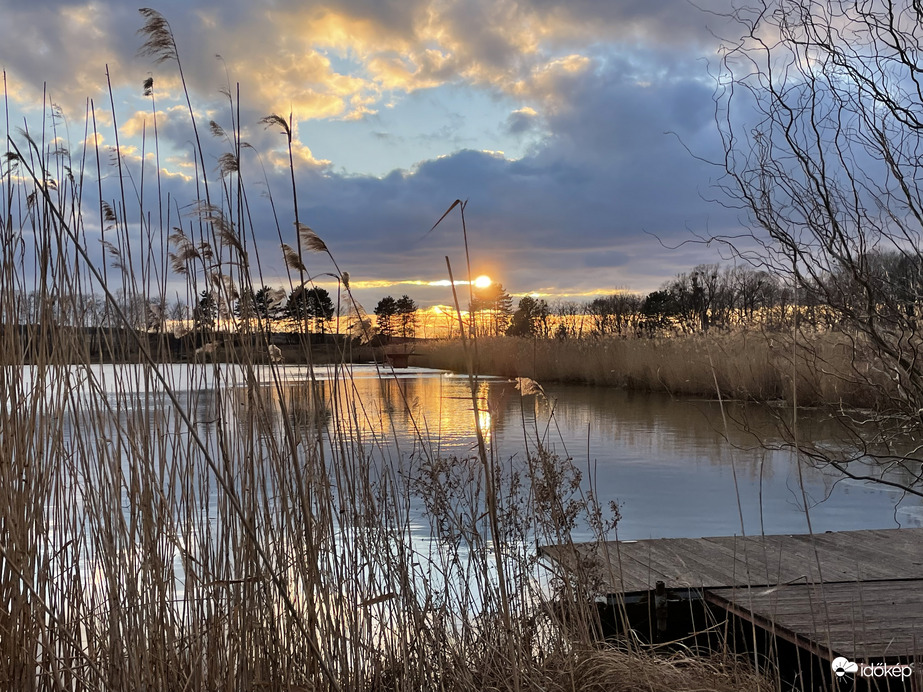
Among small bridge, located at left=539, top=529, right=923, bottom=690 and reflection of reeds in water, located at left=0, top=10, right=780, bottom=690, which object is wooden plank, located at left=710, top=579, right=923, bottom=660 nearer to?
small bridge, located at left=539, top=529, right=923, bottom=690

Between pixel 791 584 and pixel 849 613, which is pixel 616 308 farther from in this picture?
pixel 849 613

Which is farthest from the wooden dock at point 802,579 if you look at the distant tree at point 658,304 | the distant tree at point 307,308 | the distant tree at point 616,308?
the distant tree at point 658,304

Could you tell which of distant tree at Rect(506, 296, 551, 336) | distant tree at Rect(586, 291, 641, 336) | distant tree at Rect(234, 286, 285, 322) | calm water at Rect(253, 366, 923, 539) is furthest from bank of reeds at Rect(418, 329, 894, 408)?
distant tree at Rect(586, 291, 641, 336)

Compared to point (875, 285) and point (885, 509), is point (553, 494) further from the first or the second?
point (885, 509)

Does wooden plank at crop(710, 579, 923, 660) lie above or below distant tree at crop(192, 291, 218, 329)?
below

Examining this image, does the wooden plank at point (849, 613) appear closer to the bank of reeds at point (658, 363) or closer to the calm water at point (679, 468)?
the calm water at point (679, 468)

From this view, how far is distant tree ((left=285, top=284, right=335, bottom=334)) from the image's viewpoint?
5.41 ft

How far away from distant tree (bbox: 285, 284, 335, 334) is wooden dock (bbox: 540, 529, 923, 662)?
84cm

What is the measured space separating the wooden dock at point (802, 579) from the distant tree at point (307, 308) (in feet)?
2.76

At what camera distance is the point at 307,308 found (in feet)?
5.81

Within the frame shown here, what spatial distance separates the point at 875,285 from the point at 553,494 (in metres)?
1.85

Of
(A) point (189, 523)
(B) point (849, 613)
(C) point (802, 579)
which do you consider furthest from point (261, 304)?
(C) point (802, 579)

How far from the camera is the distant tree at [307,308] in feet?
5.41

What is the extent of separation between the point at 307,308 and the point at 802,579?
210 cm
